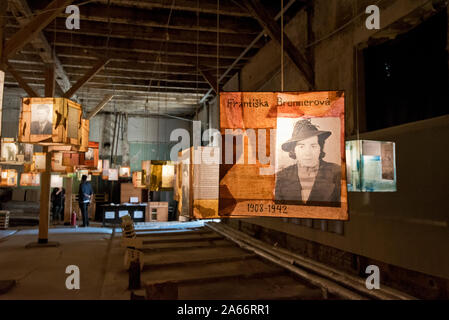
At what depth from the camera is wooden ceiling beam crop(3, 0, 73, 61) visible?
6.46m

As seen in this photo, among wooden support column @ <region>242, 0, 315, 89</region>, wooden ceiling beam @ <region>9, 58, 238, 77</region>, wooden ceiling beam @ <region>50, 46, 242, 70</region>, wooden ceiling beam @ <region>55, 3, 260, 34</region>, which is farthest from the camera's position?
wooden ceiling beam @ <region>9, 58, 238, 77</region>

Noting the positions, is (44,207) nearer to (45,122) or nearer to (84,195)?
(84,195)

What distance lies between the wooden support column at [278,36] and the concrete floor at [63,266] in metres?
5.16

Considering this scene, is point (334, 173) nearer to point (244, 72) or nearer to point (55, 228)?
point (244, 72)

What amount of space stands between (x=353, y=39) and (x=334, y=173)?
3.36 m

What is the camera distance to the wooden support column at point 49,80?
959 centimetres

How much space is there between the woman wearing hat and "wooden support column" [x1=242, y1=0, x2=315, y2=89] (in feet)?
10.7

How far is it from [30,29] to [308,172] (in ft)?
20.7

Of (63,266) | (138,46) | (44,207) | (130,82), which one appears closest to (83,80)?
(138,46)

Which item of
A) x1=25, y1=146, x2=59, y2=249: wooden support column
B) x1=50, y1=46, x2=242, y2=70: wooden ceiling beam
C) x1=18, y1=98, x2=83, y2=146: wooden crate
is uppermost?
x1=50, y1=46, x2=242, y2=70: wooden ceiling beam

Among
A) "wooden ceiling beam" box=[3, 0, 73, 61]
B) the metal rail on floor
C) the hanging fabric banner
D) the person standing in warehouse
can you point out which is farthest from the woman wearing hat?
the person standing in warehouse

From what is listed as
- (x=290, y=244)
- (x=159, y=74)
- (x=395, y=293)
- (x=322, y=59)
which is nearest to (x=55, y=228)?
(x=159, y=74)

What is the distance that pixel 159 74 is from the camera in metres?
12.2

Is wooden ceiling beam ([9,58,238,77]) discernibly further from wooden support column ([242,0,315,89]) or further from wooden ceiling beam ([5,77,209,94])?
wooden support column ([242,0,315,89])
